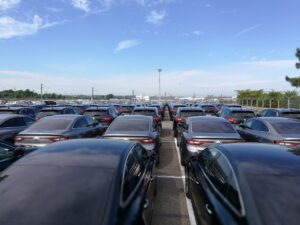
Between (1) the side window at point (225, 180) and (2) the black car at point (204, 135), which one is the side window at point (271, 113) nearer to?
(2) the black car at point (204, 135)

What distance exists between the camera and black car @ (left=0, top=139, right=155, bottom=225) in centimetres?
290

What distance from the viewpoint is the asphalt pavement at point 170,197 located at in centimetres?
561

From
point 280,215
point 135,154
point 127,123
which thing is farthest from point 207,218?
point 127,123

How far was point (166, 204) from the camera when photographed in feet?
20.8

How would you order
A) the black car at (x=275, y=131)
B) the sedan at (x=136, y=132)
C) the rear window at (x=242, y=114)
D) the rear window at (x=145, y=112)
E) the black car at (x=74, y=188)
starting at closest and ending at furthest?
the black car at (x=74, y=188), the black car at (x=275, y=131), the sedan at (x=136, y=132), the rear window at (x=242, y=114), the rear window at (x=145, y=112)

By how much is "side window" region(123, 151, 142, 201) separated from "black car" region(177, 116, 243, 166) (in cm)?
340

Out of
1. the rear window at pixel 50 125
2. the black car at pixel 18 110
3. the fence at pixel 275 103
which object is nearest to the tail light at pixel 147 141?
the rear window at pixel 50 125

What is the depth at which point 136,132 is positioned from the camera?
9266 millimetres

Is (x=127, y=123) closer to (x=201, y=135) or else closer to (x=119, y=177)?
(x=201, y=135)

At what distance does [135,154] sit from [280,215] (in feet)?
7.80

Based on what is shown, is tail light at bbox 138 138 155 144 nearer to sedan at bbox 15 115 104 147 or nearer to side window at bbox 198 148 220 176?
sedan at bbox 15 115 104 147

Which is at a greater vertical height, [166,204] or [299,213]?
[299,213]

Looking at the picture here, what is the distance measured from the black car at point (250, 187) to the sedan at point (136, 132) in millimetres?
4057

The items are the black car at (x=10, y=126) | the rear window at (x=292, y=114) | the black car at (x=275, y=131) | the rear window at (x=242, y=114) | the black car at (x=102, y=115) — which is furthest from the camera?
the black car at (x=102, y=115)
